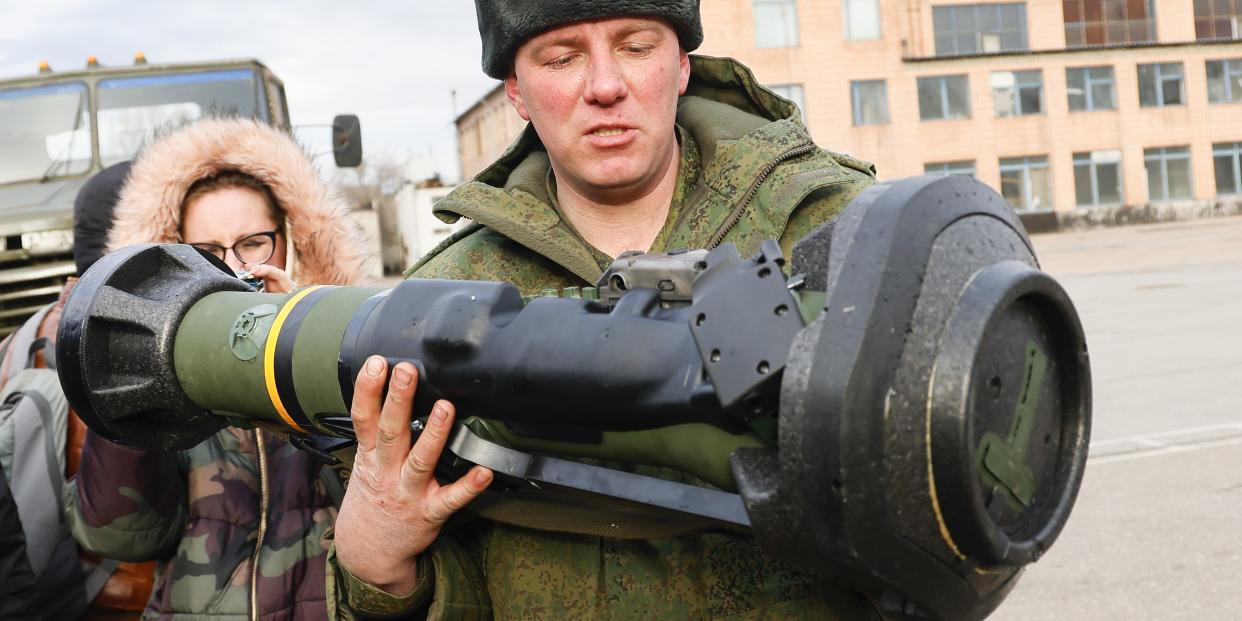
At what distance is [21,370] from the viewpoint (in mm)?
2871

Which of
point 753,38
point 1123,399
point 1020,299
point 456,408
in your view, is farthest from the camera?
point 753,38

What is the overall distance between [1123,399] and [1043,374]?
6864mm

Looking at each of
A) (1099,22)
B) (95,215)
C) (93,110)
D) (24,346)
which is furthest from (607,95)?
(1099,22)

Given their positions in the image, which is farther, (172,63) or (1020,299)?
(172,63)

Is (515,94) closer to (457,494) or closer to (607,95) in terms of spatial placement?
(607,95)

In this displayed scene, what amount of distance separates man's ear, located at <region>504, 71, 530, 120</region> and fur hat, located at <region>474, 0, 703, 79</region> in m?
0.03

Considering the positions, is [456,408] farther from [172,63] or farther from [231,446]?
[172,63]

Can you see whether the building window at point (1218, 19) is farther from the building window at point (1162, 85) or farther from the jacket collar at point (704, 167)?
the jacket collar at point (704, 167)

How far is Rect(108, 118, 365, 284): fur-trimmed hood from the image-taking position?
9.27ft

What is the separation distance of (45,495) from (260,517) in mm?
536

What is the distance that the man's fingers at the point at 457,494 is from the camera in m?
1.59

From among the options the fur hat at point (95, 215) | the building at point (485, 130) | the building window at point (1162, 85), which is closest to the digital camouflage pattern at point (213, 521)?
the fur hat at point (95, 215)

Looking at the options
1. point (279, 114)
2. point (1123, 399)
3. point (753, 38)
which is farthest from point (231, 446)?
point (753, 38)

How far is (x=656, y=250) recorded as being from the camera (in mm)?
2049
